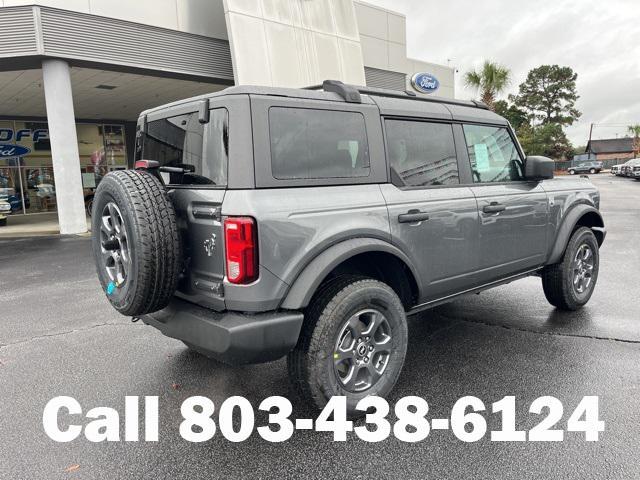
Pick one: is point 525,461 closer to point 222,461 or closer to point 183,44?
point 222,461

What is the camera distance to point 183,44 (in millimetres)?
13195

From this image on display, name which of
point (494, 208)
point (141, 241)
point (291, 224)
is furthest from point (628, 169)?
point (141, 241)

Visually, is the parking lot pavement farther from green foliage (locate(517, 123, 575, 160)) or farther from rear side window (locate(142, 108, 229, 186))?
green foliage (locate(517, 123, 575, 160))

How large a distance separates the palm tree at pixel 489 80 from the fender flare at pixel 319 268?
103 ft

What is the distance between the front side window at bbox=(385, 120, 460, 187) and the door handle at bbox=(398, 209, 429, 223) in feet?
0.70

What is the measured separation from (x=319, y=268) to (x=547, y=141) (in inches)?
2361

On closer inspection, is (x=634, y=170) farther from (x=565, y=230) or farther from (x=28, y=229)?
(x=28, y=229)

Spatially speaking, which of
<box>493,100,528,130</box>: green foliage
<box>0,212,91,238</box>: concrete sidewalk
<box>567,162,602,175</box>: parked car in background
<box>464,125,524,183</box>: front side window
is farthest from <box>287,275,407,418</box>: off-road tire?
<box>493,100,528,130</box>: green foliage

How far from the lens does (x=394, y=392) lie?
3258 millimetres

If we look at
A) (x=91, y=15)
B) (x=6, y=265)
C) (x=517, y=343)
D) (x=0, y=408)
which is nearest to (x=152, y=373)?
(x=0, y=408)

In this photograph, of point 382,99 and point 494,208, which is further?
point 494,208

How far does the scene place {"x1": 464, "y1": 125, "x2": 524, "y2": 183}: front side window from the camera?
12.7 ft

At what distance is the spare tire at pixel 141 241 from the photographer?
103 inches

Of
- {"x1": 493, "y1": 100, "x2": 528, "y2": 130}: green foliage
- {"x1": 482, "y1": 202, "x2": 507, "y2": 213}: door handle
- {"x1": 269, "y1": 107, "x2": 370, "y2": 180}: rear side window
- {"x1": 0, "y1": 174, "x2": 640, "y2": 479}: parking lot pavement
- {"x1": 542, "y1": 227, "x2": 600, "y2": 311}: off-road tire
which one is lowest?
{"x1": 0, "y1": 174, "x2": 640, "y2": 479}: parking lot pavement
